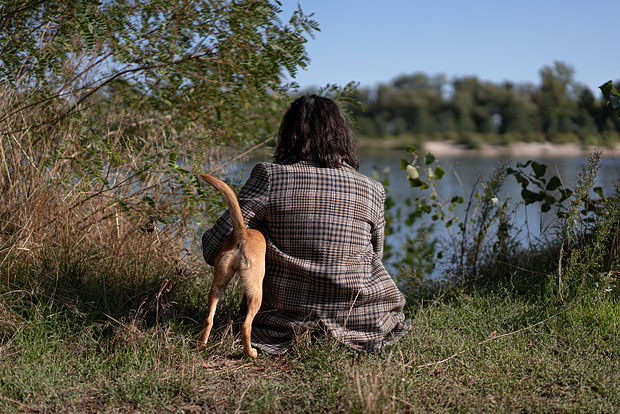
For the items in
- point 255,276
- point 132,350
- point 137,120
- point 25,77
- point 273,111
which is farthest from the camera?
point 273,111

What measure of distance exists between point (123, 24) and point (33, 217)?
148cm

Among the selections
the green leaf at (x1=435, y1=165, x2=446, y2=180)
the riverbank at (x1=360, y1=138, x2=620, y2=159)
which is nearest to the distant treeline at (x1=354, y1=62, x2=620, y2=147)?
the riverbank at (x1=360, y1=138, x2=620, y2=159)

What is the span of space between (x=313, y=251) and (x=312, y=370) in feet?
2.06

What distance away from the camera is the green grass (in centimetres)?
219

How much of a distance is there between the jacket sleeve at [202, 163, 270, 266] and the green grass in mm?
531

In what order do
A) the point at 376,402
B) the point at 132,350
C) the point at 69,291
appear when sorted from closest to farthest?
the point at 376,402 → the point at 132,350 → the point at 69,291

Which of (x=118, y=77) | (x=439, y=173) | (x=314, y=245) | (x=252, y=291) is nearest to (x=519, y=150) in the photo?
(x=439, y=173)

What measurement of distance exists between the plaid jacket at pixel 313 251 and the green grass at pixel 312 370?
0.47 ft

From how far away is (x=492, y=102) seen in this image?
135 feet

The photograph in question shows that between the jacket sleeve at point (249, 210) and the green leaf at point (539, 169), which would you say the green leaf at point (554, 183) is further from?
the jacket sleeve at point (249, 210)

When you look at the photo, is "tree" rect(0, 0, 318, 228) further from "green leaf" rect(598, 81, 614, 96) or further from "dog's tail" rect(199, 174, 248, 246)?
"green leaf" rect(598, 81, 614, 96)

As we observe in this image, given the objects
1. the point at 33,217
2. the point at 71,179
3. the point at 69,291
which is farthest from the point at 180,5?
the point at 69,291

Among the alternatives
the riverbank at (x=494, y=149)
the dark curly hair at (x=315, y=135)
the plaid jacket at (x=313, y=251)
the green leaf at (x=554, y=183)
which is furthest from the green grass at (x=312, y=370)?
the riverbank at (x=494, y=149)

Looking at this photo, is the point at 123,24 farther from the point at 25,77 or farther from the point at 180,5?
the point at 25,77
